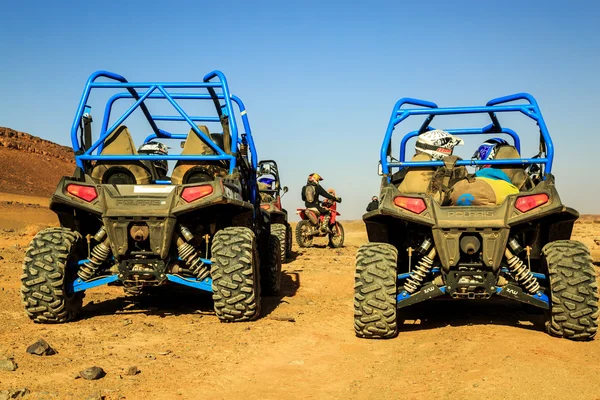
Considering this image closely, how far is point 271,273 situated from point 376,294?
3064 mm

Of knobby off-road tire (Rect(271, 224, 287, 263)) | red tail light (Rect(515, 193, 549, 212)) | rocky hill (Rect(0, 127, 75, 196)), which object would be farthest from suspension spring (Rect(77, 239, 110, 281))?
rocky hill (Rect(0, 127, 75, 196))

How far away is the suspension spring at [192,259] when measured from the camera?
6.65 m

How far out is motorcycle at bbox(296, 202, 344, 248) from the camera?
1747 centimetres

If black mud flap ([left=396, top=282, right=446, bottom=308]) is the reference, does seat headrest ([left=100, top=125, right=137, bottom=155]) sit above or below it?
above

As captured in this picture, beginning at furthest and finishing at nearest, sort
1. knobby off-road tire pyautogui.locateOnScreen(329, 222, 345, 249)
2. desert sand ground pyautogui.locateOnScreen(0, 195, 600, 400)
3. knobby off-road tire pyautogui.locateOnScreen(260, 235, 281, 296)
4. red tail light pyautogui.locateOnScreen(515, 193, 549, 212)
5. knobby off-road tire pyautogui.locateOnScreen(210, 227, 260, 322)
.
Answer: knobby off-road tire pyautogui.locateOnScreen(329, 222, 345, 249), knobby off-road tire pyautogui.locateOnScreen(260, 235, 281, 296), knobby off-road tire pyautogui.locateOnScreen(210, 227, 260, 322), red tail light pyautogui.locateOnScreen(515, 193, 549, 212), desert sand ground pyautogui.locateOnScreen(0, 195, 600, 400)

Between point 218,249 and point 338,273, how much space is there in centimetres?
515

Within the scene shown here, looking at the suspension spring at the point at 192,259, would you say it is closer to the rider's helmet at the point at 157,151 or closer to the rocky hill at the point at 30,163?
the rider's helmet at the point at 157,151

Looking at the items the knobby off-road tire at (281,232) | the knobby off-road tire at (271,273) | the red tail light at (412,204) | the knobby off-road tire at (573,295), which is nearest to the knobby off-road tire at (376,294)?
the red tail light at (412,204)

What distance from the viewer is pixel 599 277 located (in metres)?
10.5

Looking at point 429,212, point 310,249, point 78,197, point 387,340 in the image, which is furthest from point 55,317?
point 310,249

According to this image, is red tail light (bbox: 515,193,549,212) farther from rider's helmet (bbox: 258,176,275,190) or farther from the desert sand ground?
rider's helmet (bbox: 258,176,275,190)

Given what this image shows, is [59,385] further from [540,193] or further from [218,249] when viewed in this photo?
[540,193]

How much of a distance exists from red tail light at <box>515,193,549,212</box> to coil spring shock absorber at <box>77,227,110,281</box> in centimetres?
381

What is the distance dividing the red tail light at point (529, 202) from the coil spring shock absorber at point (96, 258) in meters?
3.81
